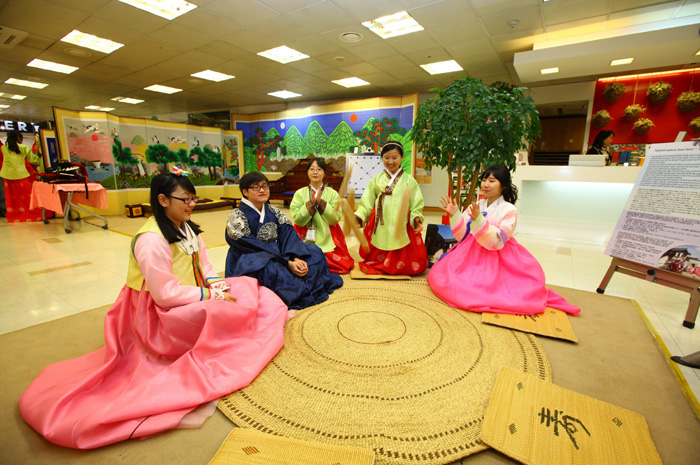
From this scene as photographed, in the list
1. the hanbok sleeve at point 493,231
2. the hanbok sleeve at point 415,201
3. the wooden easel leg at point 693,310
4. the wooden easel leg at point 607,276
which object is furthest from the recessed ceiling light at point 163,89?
the wooden easel leg at point 693,310

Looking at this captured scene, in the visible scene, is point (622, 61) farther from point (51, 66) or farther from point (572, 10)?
point (51, 66)

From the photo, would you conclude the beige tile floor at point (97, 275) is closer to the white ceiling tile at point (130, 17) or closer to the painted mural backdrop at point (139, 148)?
the painted mural backdrop at point (139, 148)

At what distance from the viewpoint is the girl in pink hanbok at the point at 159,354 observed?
4.35 ft

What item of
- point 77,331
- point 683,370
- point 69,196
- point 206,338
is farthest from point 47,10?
point 683,370

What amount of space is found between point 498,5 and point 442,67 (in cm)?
254

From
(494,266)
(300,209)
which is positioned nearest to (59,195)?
(300,209)

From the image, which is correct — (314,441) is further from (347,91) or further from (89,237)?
(347,91)

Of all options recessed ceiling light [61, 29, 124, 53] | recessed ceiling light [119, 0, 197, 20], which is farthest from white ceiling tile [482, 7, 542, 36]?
recessed ceiling light [61, 29, 124, 53]

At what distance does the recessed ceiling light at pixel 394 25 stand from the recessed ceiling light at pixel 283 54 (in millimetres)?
1692

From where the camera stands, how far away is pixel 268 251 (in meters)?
2.54

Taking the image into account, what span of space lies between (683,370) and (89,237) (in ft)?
22.8

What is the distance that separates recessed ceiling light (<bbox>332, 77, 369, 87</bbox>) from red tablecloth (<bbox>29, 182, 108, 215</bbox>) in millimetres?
5531

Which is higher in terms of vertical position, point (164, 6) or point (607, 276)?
point (164, 6)

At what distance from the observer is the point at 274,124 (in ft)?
33.1
